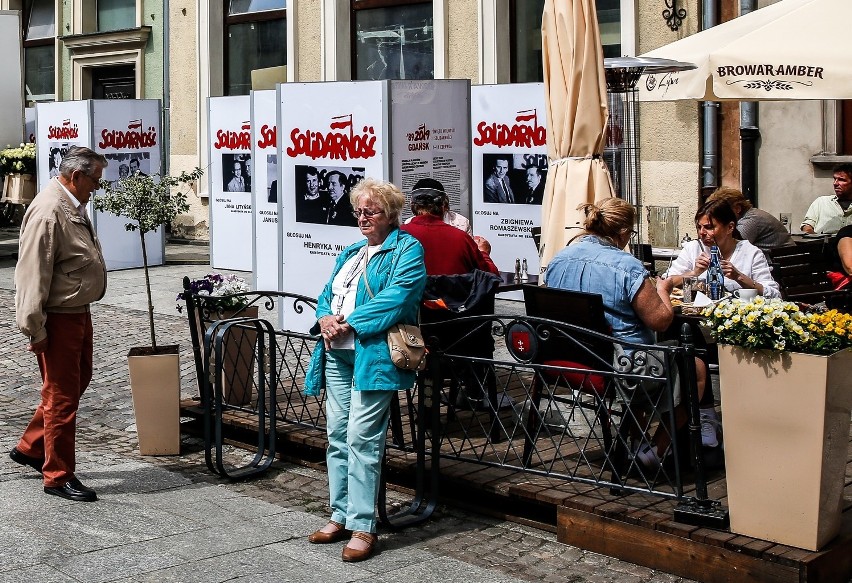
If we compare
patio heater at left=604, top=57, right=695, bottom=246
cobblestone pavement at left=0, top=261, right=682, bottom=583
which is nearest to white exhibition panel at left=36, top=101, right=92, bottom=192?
patio heater at left=604, top=57, right=695, bottom=246

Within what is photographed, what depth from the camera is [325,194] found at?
1057 cm

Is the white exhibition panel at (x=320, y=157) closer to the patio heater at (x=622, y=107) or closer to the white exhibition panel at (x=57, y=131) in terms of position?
the patio heater at (x=622, y=107)

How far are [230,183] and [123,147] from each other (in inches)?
62.9

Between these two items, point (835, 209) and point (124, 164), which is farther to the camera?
point (124, 164)

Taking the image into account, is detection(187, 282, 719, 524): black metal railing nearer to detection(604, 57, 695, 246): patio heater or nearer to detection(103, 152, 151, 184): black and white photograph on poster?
detection(604, 57, 695, 246): patio heater

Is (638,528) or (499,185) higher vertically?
(499,185)

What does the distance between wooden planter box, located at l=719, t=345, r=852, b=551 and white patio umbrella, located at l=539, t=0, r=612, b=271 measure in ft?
9.30

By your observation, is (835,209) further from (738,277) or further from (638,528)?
(638,528)

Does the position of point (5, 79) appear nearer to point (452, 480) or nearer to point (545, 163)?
point (545, 163)

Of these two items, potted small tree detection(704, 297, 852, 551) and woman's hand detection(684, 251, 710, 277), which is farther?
woman's hand detection(684, 251, 710, 277)

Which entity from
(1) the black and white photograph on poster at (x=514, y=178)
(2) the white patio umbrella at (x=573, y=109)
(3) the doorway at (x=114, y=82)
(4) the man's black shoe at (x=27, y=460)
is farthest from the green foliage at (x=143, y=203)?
(3) the doorway at (x=114, y=82)

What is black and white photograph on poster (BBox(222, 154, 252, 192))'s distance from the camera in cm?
1586

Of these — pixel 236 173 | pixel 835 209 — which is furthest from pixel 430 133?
pixel 236 173

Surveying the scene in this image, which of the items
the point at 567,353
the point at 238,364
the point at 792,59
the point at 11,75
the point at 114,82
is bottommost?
the point at 238,364
